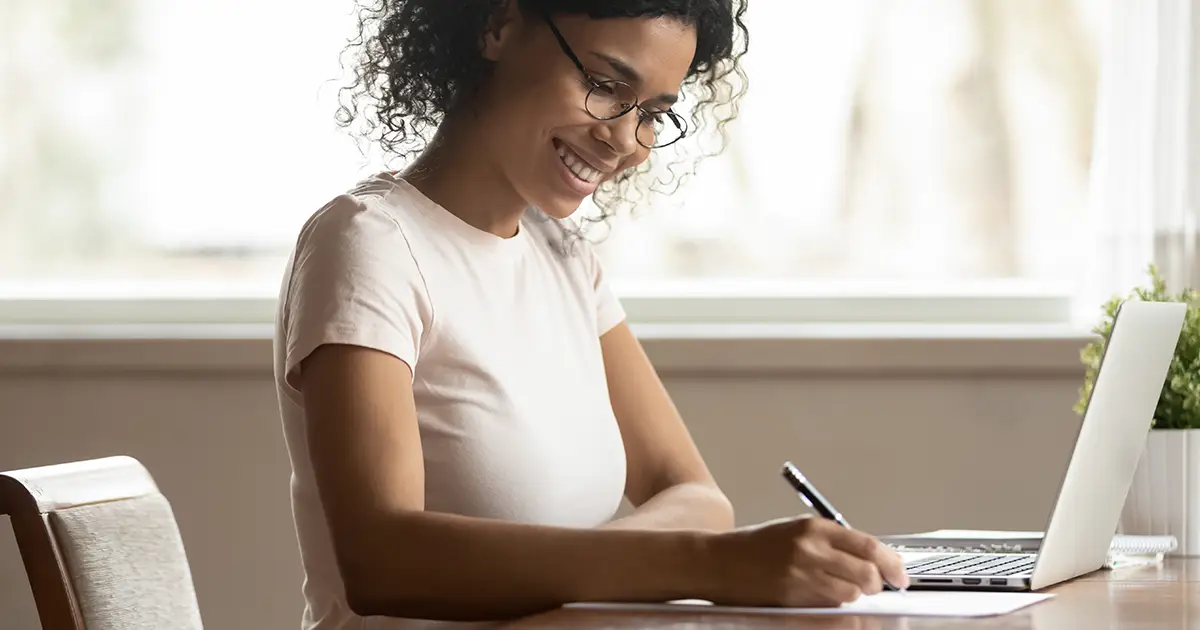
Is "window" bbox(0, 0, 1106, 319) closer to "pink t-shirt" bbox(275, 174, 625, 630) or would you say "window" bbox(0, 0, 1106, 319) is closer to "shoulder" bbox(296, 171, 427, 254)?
"pink t-shirt" bbox(275, 174, 625, 630)

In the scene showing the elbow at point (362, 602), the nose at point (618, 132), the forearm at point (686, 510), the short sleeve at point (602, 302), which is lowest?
the forearm at point (686, 510)

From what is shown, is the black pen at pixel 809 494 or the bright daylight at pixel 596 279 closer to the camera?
the black pen at pixel 809 494

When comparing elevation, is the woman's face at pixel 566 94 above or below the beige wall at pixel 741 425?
above

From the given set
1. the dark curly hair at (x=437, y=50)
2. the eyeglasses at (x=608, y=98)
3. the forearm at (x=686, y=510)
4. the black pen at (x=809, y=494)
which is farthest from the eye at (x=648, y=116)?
the black pen at (x=809, y=494)

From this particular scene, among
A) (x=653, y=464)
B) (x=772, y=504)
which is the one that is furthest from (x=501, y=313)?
(x=772, y=504)

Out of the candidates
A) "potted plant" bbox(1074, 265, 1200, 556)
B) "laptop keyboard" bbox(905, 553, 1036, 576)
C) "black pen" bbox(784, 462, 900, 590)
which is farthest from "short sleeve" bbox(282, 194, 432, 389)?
"potted plant" bbox(1074, 265, 1200, 556)

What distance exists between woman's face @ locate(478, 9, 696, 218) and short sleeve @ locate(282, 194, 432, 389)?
0.65ft

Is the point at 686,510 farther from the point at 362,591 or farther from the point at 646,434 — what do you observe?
the point at 362,591

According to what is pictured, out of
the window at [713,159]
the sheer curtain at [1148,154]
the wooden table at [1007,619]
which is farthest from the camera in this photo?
the window at [713,159]

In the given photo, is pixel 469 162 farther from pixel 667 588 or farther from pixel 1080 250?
pixel 1080 250

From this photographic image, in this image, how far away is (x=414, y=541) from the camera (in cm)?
114

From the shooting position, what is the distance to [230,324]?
2.78 meters

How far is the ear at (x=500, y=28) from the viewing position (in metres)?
1.49

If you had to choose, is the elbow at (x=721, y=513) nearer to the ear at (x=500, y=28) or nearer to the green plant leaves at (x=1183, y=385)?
the green plant leaves at (x=1183, y=385)
